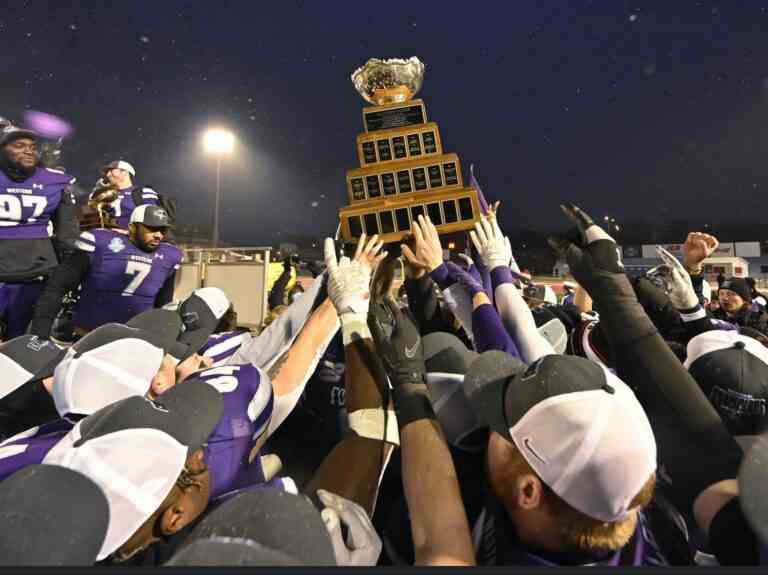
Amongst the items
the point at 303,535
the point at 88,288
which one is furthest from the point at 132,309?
the point at 303,535

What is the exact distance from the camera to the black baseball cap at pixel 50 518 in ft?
2.38

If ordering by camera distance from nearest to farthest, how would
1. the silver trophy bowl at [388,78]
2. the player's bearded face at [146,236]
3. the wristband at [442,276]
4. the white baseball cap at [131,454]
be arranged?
the white baseball cap at [131,454] → the wristband at [442,276] → the player's bearded face at [146,236] → the silver trophy bowl at [388,78]

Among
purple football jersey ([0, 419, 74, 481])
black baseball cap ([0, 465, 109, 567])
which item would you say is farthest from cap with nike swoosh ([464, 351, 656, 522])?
purple football jersey ([0, 419, 74, 481])

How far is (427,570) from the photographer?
507 millimetres

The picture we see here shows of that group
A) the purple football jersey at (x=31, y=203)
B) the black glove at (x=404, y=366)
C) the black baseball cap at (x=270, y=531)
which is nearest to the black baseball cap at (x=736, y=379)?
the black glove at (x=404, y=366)

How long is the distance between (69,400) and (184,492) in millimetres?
645

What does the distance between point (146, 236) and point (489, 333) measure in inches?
127

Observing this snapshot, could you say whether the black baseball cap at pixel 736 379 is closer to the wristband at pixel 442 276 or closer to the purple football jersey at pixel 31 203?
the wristband at pixel 442 276

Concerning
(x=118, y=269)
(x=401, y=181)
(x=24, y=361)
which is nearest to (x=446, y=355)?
(x=24, y=361)

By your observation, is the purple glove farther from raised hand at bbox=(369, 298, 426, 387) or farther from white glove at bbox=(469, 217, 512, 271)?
raised hand at bbox=(369, 298, 426, 387)

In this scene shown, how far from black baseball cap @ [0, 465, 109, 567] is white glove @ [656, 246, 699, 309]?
2.98m

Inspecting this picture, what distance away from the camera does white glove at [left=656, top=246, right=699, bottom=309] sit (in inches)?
105

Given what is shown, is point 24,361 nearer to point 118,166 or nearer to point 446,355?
point 446,355

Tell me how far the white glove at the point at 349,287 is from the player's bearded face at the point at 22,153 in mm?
3122
